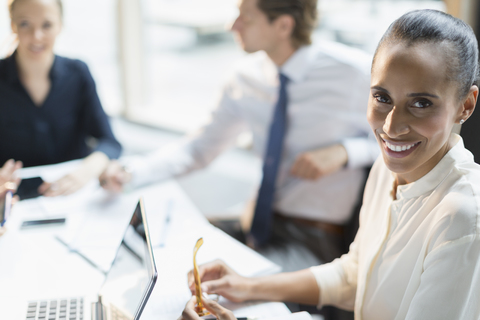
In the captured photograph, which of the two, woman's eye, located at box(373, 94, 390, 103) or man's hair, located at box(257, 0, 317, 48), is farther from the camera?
man's hair, located at box(257, 0, 317, 48)

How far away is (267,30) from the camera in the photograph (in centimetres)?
181

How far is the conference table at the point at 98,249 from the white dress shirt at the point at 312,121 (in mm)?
221

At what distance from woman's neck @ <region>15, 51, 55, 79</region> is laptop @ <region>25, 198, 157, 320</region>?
1.08 metres

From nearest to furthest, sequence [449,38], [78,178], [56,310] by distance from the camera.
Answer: [449,38]
[56,310]
[78,178]

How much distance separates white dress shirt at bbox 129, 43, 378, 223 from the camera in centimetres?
178

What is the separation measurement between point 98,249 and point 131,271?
0.31 metres

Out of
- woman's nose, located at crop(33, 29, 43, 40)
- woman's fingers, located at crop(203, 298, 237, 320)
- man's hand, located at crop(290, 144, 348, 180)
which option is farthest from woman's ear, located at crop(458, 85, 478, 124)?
woman's nose, located at crop(33, 29, 43, 40)

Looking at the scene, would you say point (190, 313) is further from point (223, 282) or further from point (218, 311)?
point (223, 282)

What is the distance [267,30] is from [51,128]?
0.99 metres

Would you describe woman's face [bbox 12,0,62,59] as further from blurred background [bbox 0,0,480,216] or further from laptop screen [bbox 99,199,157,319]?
blurred background [bbox 0,0,480,216]

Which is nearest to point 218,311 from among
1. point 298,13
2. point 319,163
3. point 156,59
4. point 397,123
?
point 397,123

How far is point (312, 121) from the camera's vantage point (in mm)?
1849

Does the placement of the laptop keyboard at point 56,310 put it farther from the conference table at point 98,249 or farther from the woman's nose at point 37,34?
the woman's nose at point 37,34

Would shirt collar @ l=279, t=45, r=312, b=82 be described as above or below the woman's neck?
above
